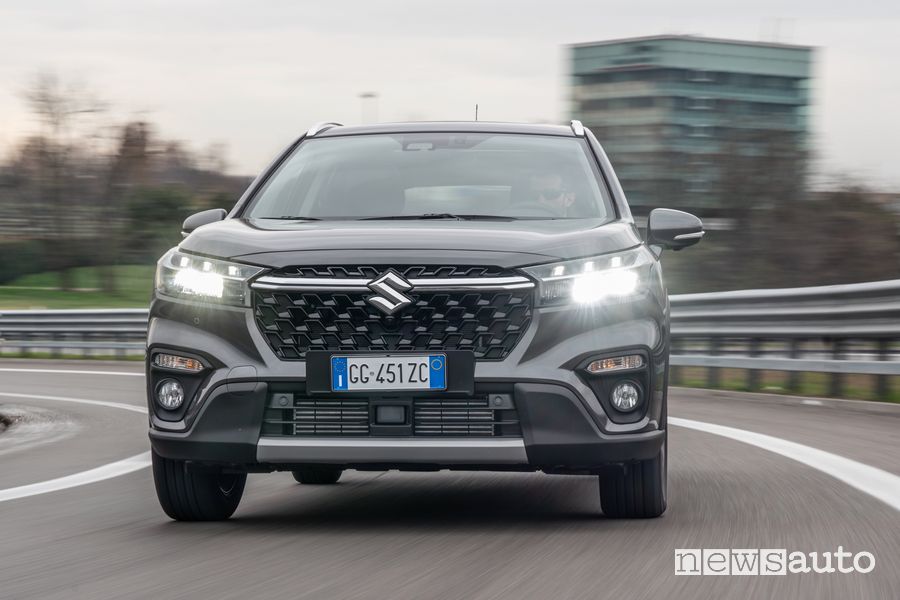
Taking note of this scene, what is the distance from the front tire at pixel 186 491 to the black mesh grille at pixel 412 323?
0.73m

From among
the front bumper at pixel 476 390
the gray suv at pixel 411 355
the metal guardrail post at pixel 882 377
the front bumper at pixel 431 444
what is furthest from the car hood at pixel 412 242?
the metal guardrail post at pixel 882 377

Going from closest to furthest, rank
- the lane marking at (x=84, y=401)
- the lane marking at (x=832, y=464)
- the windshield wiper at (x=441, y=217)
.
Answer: the windshield wiper at (x=441, y=217), the lane marking at (x=832, y=464), the lane marking at (x=84, y=401)

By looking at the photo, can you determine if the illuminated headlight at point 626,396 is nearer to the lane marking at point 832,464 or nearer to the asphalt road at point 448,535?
the asphalt road at point 448,535

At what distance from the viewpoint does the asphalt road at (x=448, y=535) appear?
4.20 metres

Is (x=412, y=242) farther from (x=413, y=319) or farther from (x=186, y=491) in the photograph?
(x=186, y=491)

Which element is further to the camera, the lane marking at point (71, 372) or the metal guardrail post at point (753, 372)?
the lane marking at point (71, 372)

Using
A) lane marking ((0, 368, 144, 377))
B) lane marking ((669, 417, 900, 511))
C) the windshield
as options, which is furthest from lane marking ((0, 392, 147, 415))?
the windshield

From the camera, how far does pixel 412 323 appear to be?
16.6 feet

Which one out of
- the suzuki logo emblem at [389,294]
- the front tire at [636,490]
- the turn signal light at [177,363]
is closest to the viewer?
the suzuki logo emblem at [389,294]

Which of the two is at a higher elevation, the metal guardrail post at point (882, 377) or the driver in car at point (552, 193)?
the driver in car at point (552, 193)

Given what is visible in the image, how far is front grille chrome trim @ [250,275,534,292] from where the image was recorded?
5074mm

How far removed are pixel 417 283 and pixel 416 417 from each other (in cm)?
47

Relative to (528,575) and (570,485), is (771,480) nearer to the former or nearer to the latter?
(570,485)

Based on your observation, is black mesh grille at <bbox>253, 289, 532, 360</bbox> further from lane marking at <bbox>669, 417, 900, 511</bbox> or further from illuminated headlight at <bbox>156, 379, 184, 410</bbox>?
lane marking at <bbox>669, 417, 900, 511</bbox>
